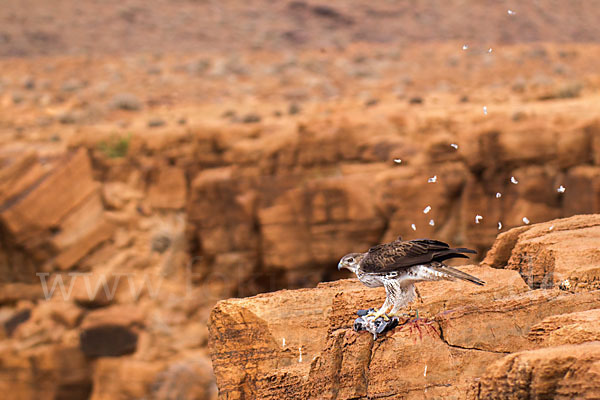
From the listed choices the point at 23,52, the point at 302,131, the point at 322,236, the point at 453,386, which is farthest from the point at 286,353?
the point at 23,52

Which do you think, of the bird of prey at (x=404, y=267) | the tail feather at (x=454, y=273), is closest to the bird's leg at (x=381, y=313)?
the bird of prey at (x=404, y=267)

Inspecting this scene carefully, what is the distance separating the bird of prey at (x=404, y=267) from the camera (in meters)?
6.00

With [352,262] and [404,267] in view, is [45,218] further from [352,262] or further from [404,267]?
[404,267]

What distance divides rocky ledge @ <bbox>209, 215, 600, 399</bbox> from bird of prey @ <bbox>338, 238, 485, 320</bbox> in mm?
318

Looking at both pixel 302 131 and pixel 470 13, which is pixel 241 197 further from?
pixel 470 13

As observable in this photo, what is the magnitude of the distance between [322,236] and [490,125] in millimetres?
5933

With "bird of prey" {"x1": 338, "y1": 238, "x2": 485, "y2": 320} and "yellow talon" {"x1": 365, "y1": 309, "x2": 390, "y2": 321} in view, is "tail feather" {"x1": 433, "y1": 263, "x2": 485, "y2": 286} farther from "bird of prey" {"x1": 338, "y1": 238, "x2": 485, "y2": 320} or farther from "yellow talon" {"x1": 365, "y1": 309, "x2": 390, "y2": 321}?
"yellow talon" {"x1": 365, "y1": 309, "x2": 390, "y2": 321}

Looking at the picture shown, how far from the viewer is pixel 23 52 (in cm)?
4391

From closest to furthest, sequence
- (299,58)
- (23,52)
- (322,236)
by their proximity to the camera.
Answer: (322,236) → (299,58) → (23,52)

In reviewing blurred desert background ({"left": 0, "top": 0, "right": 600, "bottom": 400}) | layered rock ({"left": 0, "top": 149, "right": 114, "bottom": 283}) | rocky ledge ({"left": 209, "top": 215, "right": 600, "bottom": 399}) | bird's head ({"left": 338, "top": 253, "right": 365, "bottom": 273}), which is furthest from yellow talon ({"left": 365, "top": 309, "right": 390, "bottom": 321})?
layered rock ({"left": 0, "top": 149, "right": 114, "bottom": 283})

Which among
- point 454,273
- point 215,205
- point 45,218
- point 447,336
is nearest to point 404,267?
point 454,273

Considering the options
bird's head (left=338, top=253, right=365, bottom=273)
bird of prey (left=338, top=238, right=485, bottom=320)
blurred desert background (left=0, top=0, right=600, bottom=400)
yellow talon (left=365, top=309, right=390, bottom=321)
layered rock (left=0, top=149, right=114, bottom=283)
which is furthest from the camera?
layered rock (left=0, top=149, right=114, bottom=283)

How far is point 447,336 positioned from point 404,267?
76 cm

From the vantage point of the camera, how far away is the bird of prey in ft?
19.7
